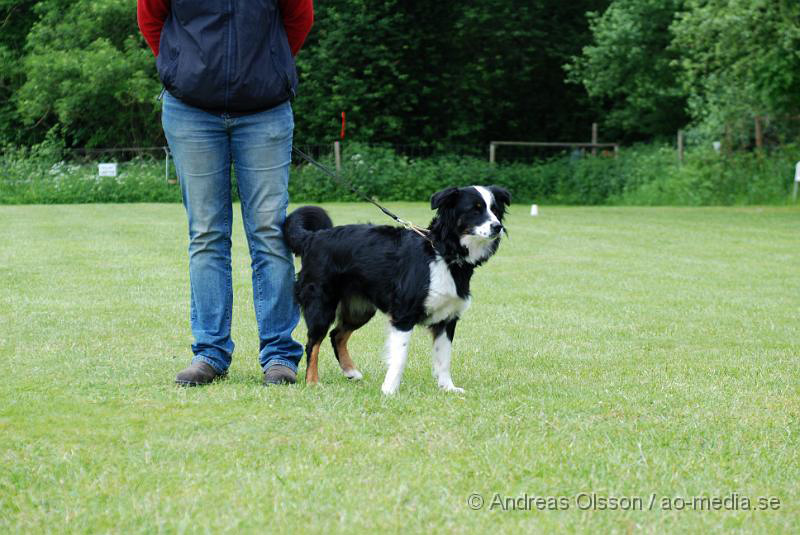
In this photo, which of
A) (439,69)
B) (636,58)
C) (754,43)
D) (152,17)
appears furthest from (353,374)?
(439,69)

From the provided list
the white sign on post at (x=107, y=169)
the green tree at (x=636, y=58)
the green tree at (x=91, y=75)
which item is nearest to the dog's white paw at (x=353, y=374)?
the white sign on post at (x=107, y=169)

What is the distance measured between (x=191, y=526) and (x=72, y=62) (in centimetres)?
3388

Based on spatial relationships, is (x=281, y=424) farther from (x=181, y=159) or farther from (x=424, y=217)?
(x=424, y=217)

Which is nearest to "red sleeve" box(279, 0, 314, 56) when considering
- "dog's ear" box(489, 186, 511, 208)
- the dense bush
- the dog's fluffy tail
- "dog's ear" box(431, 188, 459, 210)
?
the dog's fluffy tail

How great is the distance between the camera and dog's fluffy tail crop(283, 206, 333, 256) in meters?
5.26

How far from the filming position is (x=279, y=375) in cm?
506

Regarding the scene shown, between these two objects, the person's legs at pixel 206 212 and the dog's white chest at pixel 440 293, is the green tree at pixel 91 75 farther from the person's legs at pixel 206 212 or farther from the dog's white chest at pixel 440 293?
the dog's white chest at pixel 440 293

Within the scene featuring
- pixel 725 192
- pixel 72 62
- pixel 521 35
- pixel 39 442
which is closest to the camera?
pixel 39 442

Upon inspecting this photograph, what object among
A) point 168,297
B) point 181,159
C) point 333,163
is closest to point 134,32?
point 333,163

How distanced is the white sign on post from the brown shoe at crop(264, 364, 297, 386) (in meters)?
23.3

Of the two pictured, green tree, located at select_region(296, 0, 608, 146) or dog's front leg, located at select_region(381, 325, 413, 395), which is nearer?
dog's front leg, located at select_region(381, 325, 413, 395)

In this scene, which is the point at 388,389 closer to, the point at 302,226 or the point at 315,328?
the point at 315,328

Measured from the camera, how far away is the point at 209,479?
11.2 feet

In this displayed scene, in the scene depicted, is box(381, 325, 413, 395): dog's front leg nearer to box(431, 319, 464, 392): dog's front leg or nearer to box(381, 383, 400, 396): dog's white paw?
box(381, 383, 400, 396): dog's white paw
